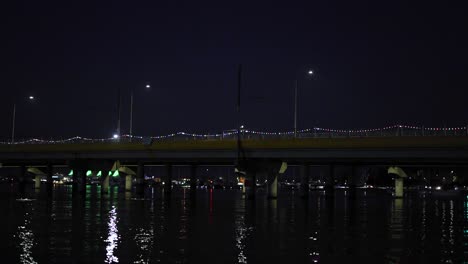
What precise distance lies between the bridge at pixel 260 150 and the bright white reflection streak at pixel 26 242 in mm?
52610

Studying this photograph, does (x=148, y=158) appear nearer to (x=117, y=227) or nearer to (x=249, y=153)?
(x=249, y=153)

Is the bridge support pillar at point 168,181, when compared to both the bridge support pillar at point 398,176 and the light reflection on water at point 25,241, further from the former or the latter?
the light reflection on water at point 25,241

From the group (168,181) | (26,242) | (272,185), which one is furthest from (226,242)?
(168,181)

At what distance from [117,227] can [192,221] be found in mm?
8505

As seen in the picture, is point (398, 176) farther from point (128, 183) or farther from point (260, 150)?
point (128, 183)

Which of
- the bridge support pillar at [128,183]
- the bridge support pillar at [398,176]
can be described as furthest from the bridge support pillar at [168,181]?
the bridge support pillar at [398,176]

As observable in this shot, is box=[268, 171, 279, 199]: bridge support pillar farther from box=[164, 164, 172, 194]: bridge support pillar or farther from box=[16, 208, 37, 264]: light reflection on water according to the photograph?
box=[16, 208, 37, 264]: light reflection on water

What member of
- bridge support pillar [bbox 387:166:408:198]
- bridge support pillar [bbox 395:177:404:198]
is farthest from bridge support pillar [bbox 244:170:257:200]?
bridge support pillar [bbox 395:177:404:198]

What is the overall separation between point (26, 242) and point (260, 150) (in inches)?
2592

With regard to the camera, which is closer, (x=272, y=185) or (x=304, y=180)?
(x=272, y=185)

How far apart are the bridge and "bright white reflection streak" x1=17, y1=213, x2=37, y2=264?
173 ft

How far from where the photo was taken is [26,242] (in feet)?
104

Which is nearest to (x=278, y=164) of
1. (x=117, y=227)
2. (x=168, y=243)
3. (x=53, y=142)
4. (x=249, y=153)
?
(x=249, y=153)

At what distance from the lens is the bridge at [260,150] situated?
81.5 m
